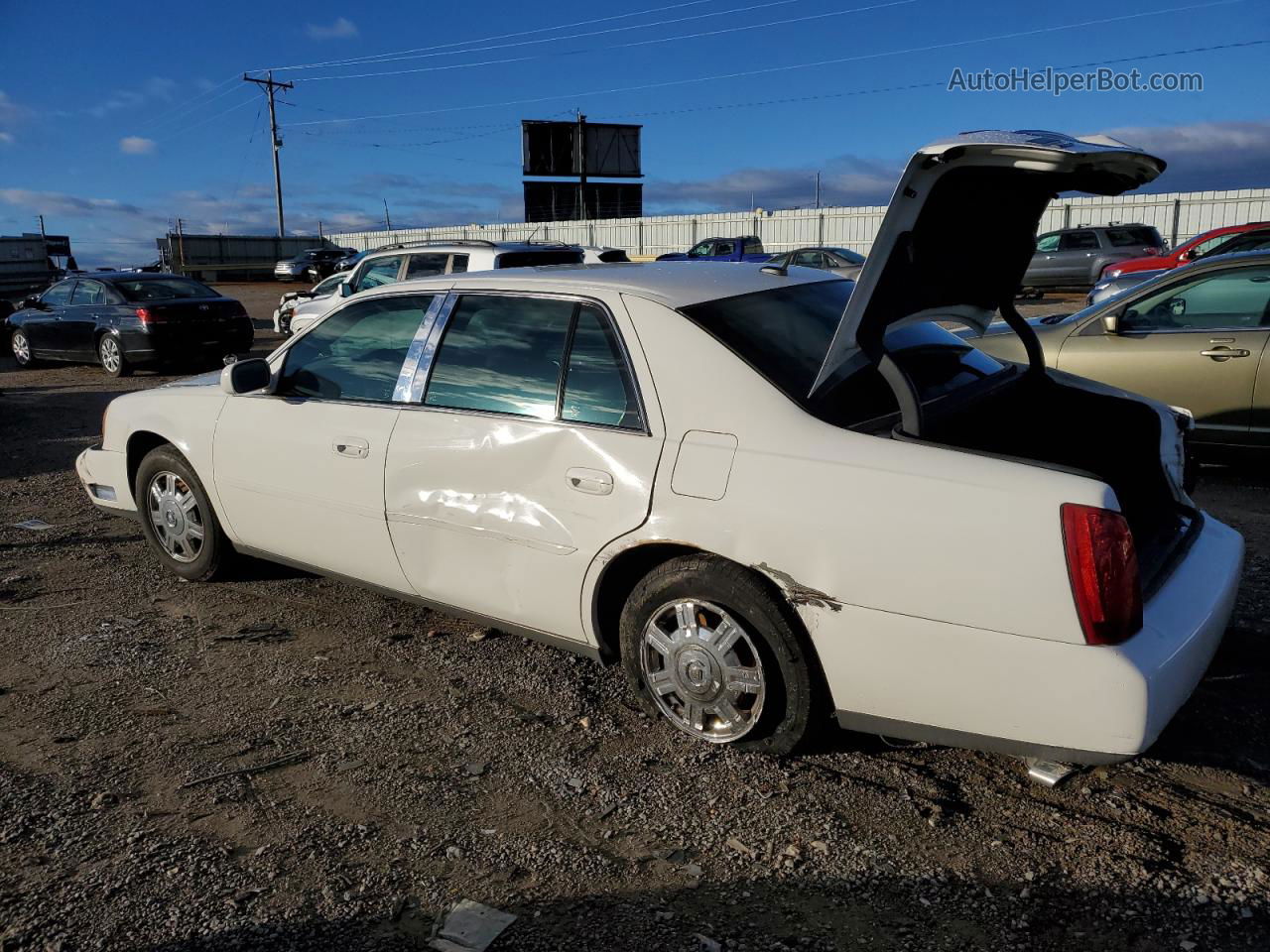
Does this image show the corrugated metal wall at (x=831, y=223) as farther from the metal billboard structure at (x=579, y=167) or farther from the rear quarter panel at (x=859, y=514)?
the rear quarter panel at (x=859, y=514)

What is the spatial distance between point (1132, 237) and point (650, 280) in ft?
83.9

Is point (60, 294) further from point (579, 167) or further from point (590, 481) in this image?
point (579, 167)

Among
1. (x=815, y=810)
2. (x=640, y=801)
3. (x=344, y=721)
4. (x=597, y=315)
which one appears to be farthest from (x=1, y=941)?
(x=597, y=315)

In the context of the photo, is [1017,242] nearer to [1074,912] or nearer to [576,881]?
[1074,912]

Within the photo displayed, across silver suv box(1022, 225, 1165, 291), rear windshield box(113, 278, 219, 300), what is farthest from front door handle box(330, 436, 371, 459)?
silver suv box(1022, 225, 1165, 291)

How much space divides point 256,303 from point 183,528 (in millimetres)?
29046

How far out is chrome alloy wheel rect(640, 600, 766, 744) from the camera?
3260 millimetres

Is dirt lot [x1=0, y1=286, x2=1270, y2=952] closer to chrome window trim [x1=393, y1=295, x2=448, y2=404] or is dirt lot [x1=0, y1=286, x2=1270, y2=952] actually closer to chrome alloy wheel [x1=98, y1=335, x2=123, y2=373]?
chrome window trim [x1=393, y1=295, x2=448, y2=404]

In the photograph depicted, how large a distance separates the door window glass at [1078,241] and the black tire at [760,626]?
84.3 feet

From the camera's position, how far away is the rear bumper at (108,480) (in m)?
5.50

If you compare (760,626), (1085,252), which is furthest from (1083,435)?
(1085,252)

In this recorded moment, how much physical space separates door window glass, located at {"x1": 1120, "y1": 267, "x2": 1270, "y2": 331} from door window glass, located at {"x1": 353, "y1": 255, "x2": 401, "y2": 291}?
8.79 metres

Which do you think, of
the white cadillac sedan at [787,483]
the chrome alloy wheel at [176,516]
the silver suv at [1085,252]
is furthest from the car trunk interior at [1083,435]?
the silver suv at [1085,252]

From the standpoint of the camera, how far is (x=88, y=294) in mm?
15320
